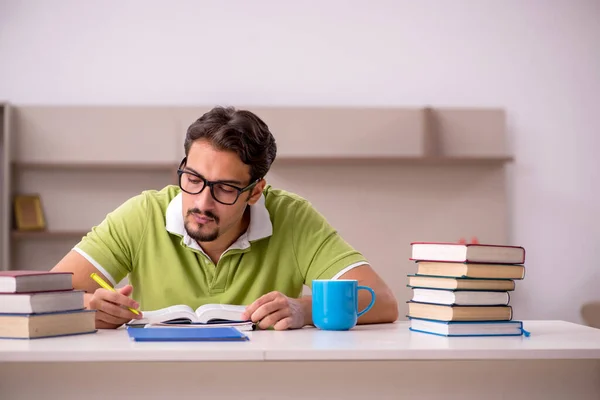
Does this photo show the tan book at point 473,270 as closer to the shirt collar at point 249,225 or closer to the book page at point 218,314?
the book page at point 218,314

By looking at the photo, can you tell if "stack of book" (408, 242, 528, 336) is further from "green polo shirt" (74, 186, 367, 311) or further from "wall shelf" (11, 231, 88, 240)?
"wall shelf" (11, 231, 88, 240)

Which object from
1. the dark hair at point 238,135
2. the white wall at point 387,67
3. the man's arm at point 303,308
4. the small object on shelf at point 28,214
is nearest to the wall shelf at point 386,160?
the white wall at point 387,67

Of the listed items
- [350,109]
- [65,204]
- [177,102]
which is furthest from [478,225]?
[65,204]

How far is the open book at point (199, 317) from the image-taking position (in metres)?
1.63

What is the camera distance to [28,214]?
172 inches

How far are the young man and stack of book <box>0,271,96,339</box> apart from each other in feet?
1.37

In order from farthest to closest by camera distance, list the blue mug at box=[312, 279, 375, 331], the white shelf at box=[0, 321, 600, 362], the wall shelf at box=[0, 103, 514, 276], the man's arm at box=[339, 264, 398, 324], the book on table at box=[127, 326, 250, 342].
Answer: the wall shelf at box=[0, 103, 514, 276], the man's arm at box=[339, 264, 398, 324], the blue mug at box=[312, 279, 375, 331], the book on table at box=[127, 326, 250, 342], the white shelf at box=[0, 321, 600, 362]

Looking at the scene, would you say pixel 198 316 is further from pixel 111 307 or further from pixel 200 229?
pixel 200 229

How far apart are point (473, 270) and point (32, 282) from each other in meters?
0.91

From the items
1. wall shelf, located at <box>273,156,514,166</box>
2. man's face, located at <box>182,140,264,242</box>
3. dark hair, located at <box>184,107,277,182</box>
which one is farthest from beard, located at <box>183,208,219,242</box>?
wall shelf, located at <box>273,156,514,166</box>

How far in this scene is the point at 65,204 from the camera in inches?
176

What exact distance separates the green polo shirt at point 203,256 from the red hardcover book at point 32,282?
43 centimetres

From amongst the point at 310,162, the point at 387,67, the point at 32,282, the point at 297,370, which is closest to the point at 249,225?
the point at 32,282

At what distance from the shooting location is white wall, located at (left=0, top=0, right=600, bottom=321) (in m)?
4.64
